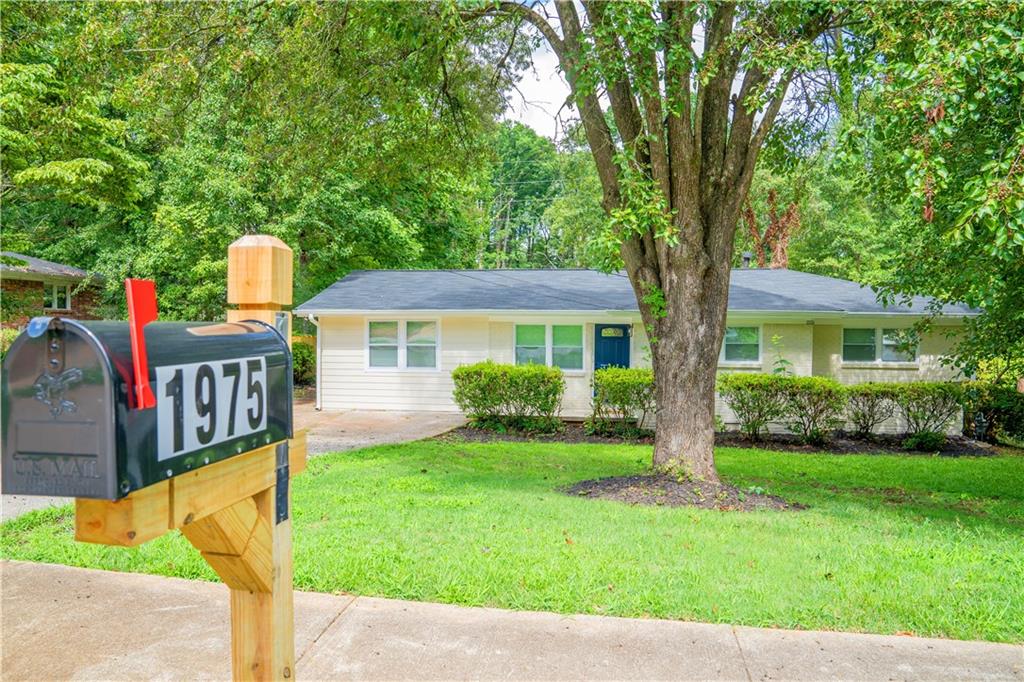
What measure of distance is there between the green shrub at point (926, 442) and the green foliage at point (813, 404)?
1.32 metres

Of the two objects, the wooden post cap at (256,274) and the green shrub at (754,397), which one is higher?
the wooden post cap at (256,274)

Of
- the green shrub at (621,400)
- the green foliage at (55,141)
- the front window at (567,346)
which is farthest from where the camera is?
the front window at (567,346)

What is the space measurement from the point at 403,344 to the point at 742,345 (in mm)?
7498

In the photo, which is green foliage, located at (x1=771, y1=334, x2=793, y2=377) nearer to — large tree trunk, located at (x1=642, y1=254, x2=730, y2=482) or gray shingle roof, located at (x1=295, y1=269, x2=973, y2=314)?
gray shingle roof, located at (x1=295, y1=269, x2=973, y2=314)

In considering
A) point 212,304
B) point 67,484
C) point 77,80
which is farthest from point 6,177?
point 67,484

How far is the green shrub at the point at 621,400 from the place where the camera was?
491 inches

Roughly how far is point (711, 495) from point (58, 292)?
920 inches

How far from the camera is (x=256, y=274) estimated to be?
1907mm

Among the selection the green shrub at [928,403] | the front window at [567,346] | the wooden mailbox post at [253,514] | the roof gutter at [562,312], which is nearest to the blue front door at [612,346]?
the front window at [567,346]

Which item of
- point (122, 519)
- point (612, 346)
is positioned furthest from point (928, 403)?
point (122, 519)

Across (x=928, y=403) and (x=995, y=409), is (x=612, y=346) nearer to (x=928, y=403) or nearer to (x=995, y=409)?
(x=928, y=403)

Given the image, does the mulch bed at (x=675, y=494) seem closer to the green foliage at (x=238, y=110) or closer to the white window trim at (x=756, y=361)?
the green foliage at (x=238, y=110)

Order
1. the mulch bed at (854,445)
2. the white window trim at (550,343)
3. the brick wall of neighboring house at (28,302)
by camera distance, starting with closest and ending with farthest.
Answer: the mulch bed at (854,445) < the white window trim at (550,343) < the brick wall of neighboring house at (28,302)

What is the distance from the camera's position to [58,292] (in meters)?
22.5
